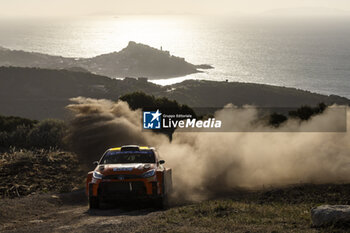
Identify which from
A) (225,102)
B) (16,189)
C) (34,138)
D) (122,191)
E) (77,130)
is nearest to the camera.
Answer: (122,191)

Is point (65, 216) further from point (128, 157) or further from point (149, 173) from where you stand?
point (128, 157)

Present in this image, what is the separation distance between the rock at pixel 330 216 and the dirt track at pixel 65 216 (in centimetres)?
377

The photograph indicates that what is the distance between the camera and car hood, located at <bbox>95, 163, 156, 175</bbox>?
14086 mm

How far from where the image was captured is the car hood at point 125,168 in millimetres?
14086

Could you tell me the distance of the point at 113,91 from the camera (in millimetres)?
150375

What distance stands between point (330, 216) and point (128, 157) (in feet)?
24.1

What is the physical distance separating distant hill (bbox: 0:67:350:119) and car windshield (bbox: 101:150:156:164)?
11647cm

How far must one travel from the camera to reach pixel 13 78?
16288 cm

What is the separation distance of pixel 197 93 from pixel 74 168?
133822 millimetres

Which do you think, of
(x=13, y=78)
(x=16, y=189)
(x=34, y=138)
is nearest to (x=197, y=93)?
(x=13, y=78)

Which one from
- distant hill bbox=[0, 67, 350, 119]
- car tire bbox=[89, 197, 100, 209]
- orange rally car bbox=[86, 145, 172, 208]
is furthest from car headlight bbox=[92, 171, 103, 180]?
distant hill bbox=[0, 67, 350, 119]

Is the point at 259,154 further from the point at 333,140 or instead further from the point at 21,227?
the point at 21,227

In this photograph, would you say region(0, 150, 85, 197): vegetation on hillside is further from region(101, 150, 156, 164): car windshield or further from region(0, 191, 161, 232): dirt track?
region(101, 150, 156, 164): car windshield

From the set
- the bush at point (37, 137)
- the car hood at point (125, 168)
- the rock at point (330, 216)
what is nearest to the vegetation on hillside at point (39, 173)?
the bush at point (37, 137)
